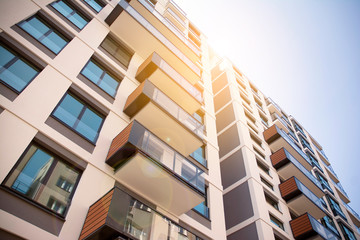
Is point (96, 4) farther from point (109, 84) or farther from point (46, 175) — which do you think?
point (46, 175)

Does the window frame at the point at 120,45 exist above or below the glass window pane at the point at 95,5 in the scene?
below

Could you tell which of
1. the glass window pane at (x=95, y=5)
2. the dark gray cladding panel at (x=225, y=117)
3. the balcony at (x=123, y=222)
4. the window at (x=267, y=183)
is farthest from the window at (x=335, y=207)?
the glass window pane at (x=95, y=5)

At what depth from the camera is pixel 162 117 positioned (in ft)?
45.3

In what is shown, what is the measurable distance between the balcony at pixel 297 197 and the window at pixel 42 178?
17707 mm

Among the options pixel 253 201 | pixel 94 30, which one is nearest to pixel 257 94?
pixel 253 201

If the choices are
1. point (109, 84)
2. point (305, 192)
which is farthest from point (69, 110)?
point (305, 192)

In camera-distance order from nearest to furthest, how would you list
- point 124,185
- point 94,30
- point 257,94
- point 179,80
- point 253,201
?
point 124,185 < point 94,30 < point 179,80 < point 253,201 < point 257,94

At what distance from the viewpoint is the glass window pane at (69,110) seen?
10828mm

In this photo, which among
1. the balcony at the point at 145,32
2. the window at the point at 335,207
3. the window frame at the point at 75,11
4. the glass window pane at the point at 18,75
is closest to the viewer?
the glass window pane at the point at 18,75

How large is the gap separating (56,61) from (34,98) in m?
2.52

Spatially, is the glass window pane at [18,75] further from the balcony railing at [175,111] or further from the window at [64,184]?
the balcony railing at [175,111]

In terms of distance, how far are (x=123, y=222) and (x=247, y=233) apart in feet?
40.0

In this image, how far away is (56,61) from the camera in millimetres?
11961

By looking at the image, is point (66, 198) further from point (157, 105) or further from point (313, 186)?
point (313, 186)
